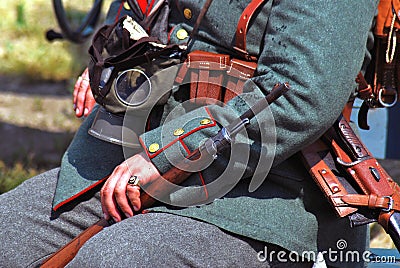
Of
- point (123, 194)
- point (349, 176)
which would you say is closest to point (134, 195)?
point (123, 194)

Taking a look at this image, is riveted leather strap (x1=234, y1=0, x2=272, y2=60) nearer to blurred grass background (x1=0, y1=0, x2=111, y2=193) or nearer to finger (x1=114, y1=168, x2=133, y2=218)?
finger (x1=114, y1=168, x2=133, y2=218)

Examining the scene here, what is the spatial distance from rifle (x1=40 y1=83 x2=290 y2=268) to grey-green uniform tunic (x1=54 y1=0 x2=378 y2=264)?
0.03 m

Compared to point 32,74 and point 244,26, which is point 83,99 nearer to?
point 244,26

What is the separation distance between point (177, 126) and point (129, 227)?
0.28m

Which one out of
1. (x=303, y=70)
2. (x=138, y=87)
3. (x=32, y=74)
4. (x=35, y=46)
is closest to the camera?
(x=303, y=70)

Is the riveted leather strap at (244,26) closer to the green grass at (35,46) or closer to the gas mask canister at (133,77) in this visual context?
the gas mask canister at (133,77)

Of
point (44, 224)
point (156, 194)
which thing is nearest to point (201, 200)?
point (156, 194)

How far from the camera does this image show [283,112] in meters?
1.55

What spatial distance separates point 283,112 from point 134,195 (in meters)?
0.43

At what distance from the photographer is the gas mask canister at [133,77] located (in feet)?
5.78

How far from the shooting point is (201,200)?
167cm

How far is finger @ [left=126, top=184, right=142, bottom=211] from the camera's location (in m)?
1.65

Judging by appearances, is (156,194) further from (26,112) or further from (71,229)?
(26,112)

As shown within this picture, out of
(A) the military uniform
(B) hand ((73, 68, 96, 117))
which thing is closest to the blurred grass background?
(B) hand ((73, 68, 96, 117))
